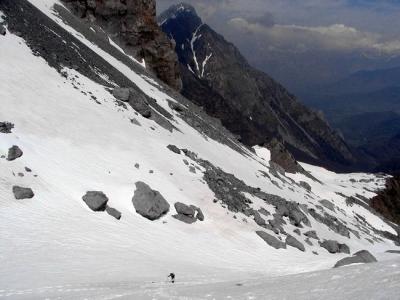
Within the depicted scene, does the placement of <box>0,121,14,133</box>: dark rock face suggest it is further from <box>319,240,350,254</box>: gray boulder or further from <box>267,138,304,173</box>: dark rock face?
<box>267,138,304,173</box>: dark rock face

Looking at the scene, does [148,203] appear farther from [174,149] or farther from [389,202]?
[389,202]

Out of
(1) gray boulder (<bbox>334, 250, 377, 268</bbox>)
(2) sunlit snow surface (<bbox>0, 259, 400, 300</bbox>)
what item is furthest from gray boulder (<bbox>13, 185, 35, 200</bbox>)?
(1) gray boulder (<bbox>334, 250, 377, 268</bbox>)

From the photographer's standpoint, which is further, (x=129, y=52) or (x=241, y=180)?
(x=129, y=52)

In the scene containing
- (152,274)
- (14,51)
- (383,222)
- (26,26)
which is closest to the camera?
(152,274)

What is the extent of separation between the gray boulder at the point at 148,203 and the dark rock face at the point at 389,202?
8220 cm

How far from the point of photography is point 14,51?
115 ft

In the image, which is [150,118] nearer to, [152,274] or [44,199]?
[44,199]

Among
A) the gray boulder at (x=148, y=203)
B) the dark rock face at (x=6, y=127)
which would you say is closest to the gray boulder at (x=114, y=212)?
the gray boulder at (x=148, y=203)

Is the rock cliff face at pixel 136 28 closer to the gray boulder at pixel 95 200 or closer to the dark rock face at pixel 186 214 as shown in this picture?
the dark rock face at pixel 186 214

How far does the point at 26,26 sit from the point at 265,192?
23.1m

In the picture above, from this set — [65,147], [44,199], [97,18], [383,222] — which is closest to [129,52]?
[97,18]

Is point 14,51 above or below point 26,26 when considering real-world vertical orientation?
below

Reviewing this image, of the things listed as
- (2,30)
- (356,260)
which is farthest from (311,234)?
(2,30)

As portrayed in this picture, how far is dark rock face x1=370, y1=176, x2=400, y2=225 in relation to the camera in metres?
106
